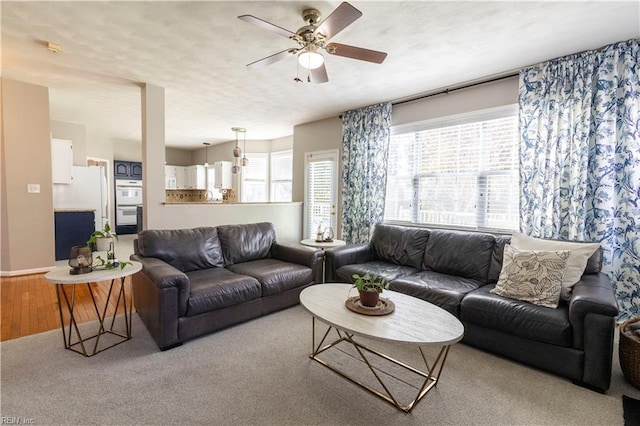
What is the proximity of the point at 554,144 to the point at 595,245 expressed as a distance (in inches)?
44.5

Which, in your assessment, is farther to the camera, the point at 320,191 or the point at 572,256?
the point at 320,191

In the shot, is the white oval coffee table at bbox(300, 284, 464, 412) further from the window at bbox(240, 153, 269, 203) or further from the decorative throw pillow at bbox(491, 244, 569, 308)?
the window at bbox(240, 153, 269, 203)

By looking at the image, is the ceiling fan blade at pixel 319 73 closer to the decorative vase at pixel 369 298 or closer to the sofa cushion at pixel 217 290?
the decorative vase at pixel 369 298

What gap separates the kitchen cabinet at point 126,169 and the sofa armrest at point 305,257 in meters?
6.38

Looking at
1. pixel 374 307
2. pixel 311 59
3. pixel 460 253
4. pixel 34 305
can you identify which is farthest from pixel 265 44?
pixel 34 305

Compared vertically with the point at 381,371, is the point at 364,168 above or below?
above

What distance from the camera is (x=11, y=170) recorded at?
4.16 metres

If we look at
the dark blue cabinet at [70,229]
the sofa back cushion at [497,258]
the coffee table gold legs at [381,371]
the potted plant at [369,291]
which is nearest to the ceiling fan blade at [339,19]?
the potted plant at [369,291]

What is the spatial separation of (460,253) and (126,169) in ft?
27.4

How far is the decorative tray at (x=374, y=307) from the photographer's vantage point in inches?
77.9

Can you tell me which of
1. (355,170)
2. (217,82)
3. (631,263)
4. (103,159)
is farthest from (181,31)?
(103,159)

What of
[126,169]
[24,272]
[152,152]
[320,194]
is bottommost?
[24,272]

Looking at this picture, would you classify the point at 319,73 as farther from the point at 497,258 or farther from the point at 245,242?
the point at 497,258

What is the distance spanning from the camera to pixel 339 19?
194 cm
